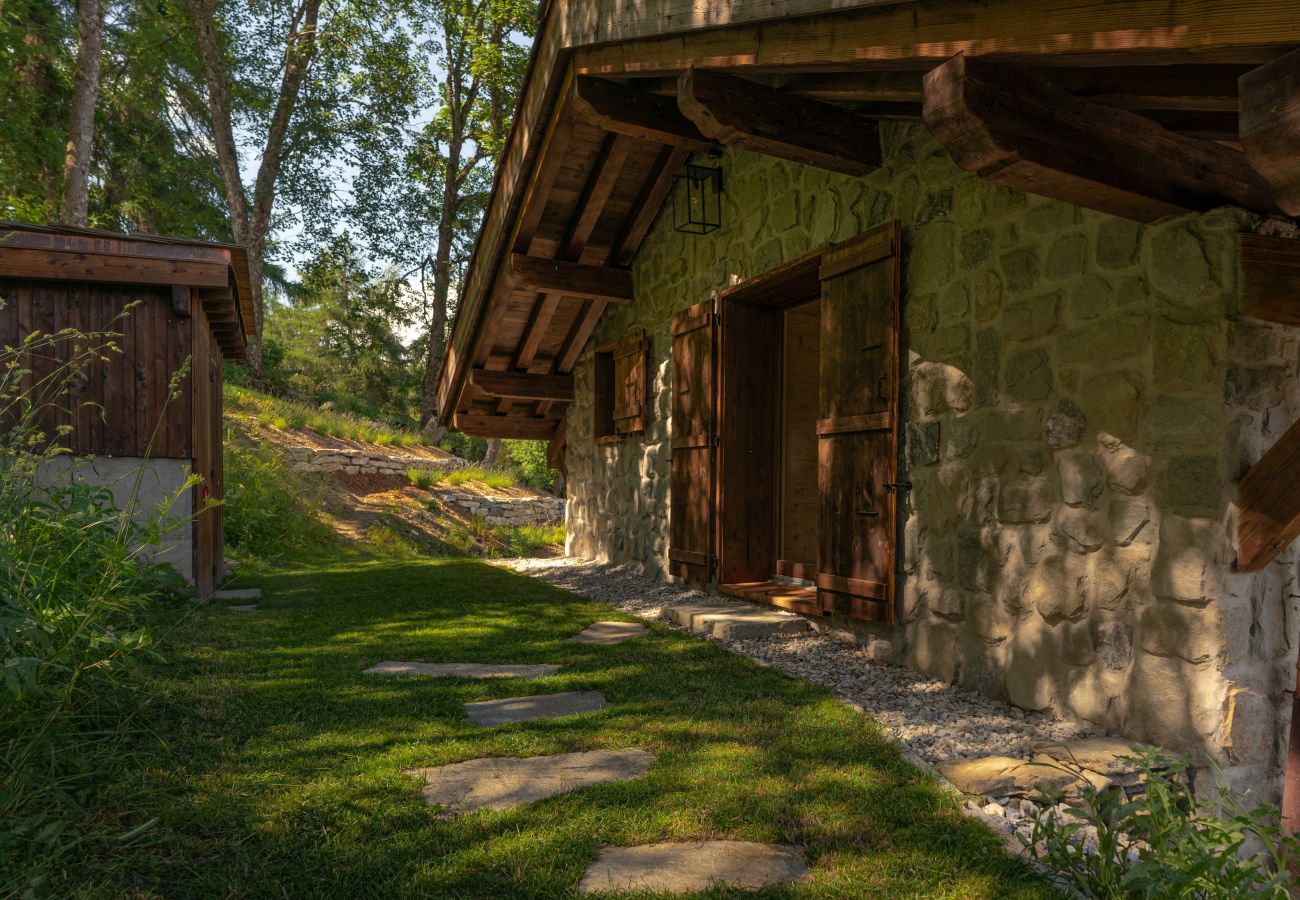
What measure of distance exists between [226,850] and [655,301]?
531 cm

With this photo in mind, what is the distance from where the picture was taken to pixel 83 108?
28.4 feet

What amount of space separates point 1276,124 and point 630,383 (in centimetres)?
546

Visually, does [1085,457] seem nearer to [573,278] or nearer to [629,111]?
[629,111]

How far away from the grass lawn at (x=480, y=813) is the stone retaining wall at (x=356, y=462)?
9.01 m

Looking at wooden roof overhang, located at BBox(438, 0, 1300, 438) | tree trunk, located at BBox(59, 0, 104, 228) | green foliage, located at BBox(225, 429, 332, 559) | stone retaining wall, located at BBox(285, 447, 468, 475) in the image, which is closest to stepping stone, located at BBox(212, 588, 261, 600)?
green foliage, located at BBox(225, 429, 332, 559)

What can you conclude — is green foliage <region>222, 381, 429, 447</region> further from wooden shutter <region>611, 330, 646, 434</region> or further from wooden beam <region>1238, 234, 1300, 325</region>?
wooden beam <region>1238, 234, 1300, 325</region>

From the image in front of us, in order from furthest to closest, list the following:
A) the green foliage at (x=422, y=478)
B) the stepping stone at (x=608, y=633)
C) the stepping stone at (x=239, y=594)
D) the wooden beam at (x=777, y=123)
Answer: the green foliage at (x=422, y=478) → the stepping stone at (x=239, y=594) → the stepping stone at (x=608, y=633) → the wooden beam at (x=777, y=123)

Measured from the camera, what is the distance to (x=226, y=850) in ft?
5.64

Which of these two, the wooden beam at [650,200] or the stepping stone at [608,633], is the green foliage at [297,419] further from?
the stepping stone at [608,633]

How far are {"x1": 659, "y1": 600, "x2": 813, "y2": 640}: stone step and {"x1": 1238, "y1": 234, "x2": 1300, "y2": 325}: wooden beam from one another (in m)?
2.57

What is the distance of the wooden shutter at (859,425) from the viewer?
3670 mm

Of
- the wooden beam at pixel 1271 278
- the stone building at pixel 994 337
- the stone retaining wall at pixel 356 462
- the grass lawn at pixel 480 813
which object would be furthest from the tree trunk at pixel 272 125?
the wooden beam at pixel 1271 278

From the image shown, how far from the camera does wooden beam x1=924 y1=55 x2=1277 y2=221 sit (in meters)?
2.12

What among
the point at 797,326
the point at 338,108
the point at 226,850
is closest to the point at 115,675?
the point at 226,850
